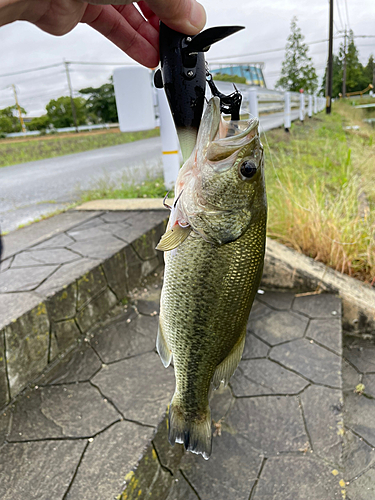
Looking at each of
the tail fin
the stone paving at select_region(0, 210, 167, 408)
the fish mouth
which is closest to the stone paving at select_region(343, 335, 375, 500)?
the tail fin

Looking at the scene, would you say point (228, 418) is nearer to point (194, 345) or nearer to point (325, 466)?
point (325, 466)

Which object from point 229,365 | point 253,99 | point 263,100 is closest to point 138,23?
point 229,365

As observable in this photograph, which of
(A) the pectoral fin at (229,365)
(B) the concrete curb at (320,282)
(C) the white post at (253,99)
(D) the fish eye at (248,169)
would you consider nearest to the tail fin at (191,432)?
(A) the pectoral fin at (229,365)

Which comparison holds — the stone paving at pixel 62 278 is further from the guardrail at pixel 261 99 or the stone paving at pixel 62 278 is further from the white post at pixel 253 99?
the white post at pixel 253 99

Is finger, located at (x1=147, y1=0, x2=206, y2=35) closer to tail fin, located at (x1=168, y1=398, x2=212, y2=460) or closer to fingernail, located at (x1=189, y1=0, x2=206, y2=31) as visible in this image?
fingernail, located at (x1=189, y1=0, x2=206, y2=31)

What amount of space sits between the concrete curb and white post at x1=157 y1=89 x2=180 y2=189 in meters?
1.87

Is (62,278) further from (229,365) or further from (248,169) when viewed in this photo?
(248,169)

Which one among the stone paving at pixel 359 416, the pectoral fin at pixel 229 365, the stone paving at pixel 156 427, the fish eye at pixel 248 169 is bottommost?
the stone paving at pixel 359 416

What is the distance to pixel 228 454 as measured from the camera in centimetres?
238

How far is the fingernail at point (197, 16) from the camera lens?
1025 mm

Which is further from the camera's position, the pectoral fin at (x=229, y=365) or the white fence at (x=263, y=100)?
the white fence at (x=263, y=100)

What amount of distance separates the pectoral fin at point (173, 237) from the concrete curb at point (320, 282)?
2.94 metres

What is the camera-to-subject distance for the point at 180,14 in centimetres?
100

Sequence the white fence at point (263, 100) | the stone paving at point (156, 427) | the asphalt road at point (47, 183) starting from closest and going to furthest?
the stone paving at point (156, 427), the white fence at point (263, 100), the asphalt road at point (47, 183)
